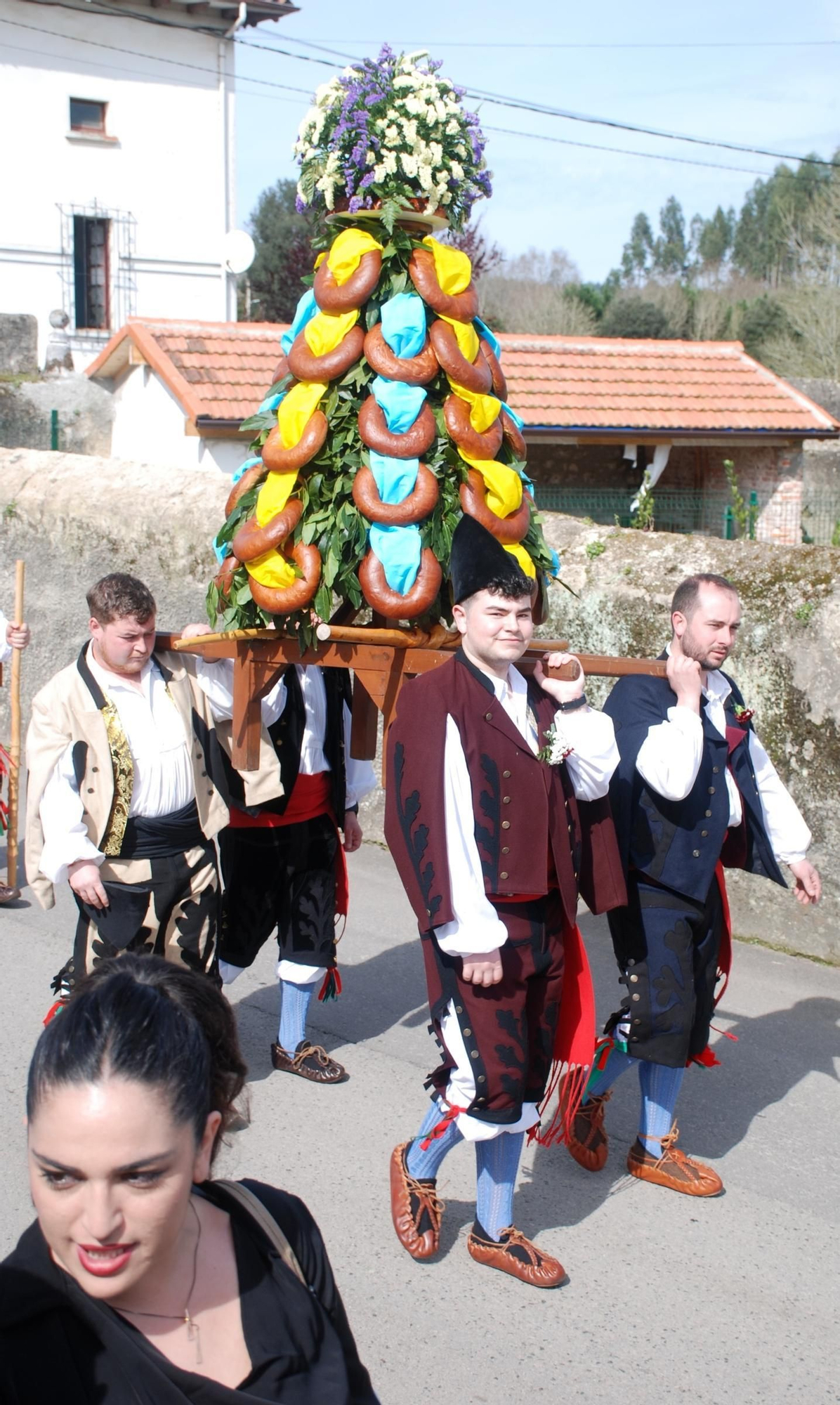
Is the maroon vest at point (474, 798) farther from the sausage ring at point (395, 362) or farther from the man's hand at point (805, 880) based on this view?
the man's hand at point (805, 880)

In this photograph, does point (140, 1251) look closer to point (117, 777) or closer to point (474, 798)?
point (474, 798)

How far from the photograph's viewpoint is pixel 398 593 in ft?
13.0

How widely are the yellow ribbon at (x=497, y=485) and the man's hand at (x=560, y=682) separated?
561 mm

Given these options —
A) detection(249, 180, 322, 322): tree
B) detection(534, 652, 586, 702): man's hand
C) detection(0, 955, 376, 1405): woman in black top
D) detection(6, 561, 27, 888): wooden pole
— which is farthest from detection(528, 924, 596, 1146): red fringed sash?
detection(249, 180, 322, 322): tree

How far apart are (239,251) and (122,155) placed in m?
5.25

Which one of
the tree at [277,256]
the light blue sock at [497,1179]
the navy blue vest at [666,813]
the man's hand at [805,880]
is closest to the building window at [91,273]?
the tree at [277,256]

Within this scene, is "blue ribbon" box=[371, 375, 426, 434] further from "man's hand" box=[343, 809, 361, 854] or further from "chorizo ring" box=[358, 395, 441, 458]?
"man's hand" box=[343, 809, 361, 854]

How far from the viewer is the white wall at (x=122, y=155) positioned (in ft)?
87.7

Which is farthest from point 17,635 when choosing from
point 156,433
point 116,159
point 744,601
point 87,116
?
point 87,116

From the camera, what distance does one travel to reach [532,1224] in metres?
Answer: 3.87

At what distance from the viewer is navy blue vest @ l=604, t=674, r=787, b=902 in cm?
395

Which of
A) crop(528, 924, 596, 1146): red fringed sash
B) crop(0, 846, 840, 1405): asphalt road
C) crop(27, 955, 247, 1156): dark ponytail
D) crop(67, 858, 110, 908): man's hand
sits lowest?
crop(0, 846, 840, 1405): asphalt road

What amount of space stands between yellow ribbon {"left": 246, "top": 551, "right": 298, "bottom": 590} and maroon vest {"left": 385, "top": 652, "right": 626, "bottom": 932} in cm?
67

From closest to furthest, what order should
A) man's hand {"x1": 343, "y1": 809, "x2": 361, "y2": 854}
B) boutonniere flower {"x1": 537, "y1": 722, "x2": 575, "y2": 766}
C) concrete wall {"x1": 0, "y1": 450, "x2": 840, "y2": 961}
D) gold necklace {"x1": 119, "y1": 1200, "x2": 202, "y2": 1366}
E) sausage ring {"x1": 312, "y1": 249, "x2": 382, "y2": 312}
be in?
gold necklace {"x1": 119, "y1": 1200, "x2": 202, "y2": 1366} → boutonniere flower {"x1": 537, "y1": 722, "x2": 575, "y2": 766} → sausage ring {"x1": 312, "y1": 249, "x2": 382, "y2": 312} → man's hand {"x1": 343, "y1": 809, "x2": 361, "y2": 854} → concrete wall {"x1": 0, "y1": 450, "x2": 840, "y2": 961}
